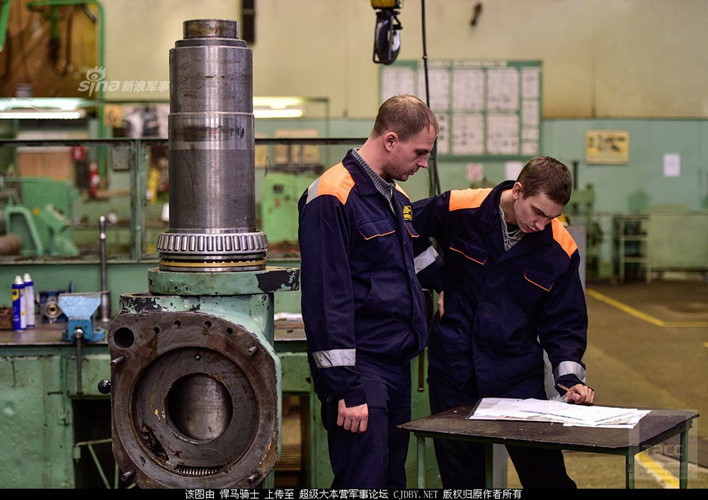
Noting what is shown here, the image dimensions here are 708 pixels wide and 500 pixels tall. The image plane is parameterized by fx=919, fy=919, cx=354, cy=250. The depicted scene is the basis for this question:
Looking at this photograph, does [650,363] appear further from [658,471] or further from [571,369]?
[571,369]

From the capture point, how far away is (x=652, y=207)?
860 cm

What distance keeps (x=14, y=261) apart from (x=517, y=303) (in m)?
1.89

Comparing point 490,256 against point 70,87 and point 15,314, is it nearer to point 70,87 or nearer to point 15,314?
point 15,314

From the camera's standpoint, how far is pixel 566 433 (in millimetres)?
2037

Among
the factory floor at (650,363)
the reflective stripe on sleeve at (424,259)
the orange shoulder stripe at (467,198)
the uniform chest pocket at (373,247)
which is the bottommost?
the factory floor at (650,363)

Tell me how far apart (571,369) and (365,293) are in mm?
597

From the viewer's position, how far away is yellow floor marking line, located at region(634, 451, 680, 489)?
374cm

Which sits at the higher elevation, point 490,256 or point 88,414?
point 490,256

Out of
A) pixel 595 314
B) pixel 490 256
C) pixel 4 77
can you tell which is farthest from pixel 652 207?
pixel 490 256

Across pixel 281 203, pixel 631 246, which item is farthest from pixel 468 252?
pixel 631 246

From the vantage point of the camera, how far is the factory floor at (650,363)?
12.9 ft

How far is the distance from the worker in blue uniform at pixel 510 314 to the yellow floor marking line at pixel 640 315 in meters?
4.93

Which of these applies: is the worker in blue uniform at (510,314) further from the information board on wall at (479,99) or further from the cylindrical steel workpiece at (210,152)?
the information board on wall at (479,99)

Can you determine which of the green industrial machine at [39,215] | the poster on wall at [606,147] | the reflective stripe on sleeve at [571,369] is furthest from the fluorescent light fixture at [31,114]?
the poster on wall at [606,147]
